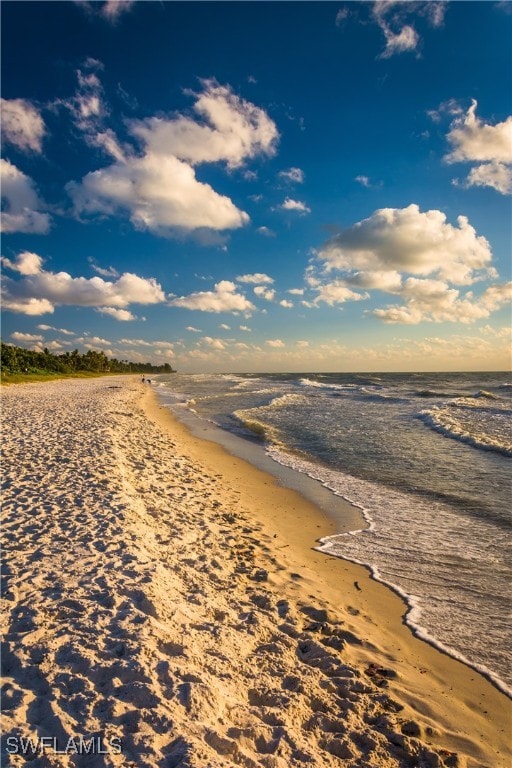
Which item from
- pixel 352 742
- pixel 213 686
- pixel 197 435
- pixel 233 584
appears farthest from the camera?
pixel 197 435

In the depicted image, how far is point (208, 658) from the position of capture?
4996 millimetres

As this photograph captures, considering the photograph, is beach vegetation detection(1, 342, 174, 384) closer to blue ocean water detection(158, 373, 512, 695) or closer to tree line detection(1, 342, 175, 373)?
tree line detection(1, 342, 175, 373)

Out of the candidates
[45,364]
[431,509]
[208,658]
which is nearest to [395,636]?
[208,658]

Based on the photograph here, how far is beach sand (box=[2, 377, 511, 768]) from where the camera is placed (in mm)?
3883

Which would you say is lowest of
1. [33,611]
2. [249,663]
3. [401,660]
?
[401,660]

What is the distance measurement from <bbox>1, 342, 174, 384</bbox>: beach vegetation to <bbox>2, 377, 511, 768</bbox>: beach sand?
64.4 meters

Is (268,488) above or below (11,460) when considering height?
below

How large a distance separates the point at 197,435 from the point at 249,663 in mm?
20179

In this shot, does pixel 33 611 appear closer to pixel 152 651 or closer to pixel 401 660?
pixel 152 651

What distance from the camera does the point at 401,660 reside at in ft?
19.0

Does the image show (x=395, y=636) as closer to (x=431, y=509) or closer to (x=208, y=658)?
(x=208, y=658)

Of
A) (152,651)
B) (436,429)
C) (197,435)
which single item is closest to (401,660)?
(152,651)

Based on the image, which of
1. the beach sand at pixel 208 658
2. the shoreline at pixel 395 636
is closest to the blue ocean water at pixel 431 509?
the shoreline at pixel 395 636

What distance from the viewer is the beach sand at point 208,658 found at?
12.7ft
